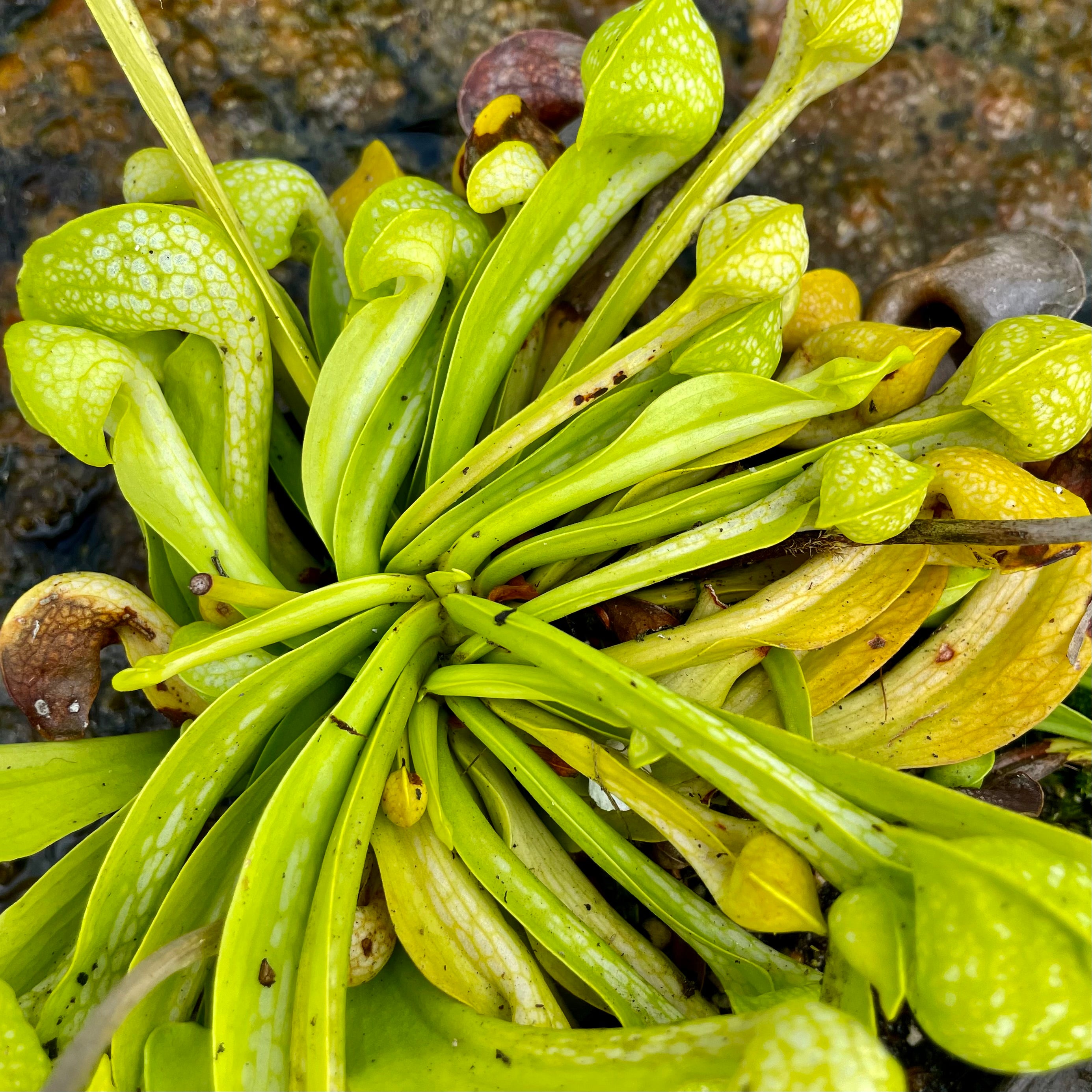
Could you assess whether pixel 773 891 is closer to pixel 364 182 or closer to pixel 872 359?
pixel 872 359

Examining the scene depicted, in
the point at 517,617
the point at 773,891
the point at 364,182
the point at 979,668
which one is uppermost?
the point at 364,182

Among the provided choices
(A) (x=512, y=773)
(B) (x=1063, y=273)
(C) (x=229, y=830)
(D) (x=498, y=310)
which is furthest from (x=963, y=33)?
(C) (x=229, y=830)

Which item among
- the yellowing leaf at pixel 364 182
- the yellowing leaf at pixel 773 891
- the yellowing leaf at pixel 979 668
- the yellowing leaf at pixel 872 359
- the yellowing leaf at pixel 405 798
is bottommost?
the yellowing leaf at pixel 979 668

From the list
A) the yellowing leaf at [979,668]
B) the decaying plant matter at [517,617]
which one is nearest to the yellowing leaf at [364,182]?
the decaying plant matter at [517,617]

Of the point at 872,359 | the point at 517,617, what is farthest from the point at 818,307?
the point at 517,617

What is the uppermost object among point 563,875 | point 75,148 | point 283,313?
point 75,148

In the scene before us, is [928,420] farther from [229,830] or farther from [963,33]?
[229,830]

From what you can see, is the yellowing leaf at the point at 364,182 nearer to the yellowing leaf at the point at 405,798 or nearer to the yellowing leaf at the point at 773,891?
the yellowing leaf at the point at 405,798
